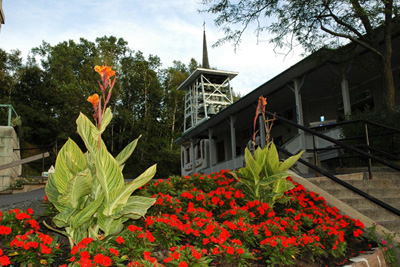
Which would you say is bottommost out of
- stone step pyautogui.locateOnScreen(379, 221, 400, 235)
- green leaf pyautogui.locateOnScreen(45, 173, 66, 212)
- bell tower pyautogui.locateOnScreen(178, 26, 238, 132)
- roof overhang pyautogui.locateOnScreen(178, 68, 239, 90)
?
stone step pyautogui.locateOnScreen(379, 221, 400, 235)

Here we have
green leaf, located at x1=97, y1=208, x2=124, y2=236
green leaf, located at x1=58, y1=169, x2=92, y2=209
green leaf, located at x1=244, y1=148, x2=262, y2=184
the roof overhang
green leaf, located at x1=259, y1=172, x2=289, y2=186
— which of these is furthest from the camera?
the roof overhang

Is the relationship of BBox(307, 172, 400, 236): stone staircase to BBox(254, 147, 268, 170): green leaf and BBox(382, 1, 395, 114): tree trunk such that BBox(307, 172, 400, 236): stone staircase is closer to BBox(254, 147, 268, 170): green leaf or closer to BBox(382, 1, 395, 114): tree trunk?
BBox(254, 147, 268, 170): green leaf

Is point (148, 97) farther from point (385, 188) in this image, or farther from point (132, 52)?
point (385, 188)

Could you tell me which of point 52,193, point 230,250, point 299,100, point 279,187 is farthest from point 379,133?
point 52,193

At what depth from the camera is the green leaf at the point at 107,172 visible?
283 centimetres

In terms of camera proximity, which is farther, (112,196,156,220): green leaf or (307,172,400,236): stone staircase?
(307,172,400,236): stone staircase

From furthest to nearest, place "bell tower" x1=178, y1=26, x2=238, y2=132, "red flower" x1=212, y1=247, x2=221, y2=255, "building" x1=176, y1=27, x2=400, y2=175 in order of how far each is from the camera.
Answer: "bell tower" x1=178, y1=26, x2=238, y2=132, "building" x1=176, y1=27, x2=400, y2=175, "red flower" x1=212, y1=247, x2=221, y2=255

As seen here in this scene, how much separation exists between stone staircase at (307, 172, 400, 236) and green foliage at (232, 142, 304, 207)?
4.16 ft

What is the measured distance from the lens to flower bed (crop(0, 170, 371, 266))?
2508 millimetres

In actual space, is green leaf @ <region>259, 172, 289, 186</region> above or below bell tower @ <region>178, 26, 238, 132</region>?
below

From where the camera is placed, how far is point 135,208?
2.95 meters

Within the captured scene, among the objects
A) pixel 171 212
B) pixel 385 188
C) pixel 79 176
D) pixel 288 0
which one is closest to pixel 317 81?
pixel 288 0

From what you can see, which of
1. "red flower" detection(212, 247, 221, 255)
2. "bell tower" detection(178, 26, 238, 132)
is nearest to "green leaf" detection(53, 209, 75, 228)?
"red flower" detection(212, 247, 221, 255)

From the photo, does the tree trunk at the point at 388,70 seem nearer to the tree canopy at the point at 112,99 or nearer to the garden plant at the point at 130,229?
the garden plant at the point at 130,229
